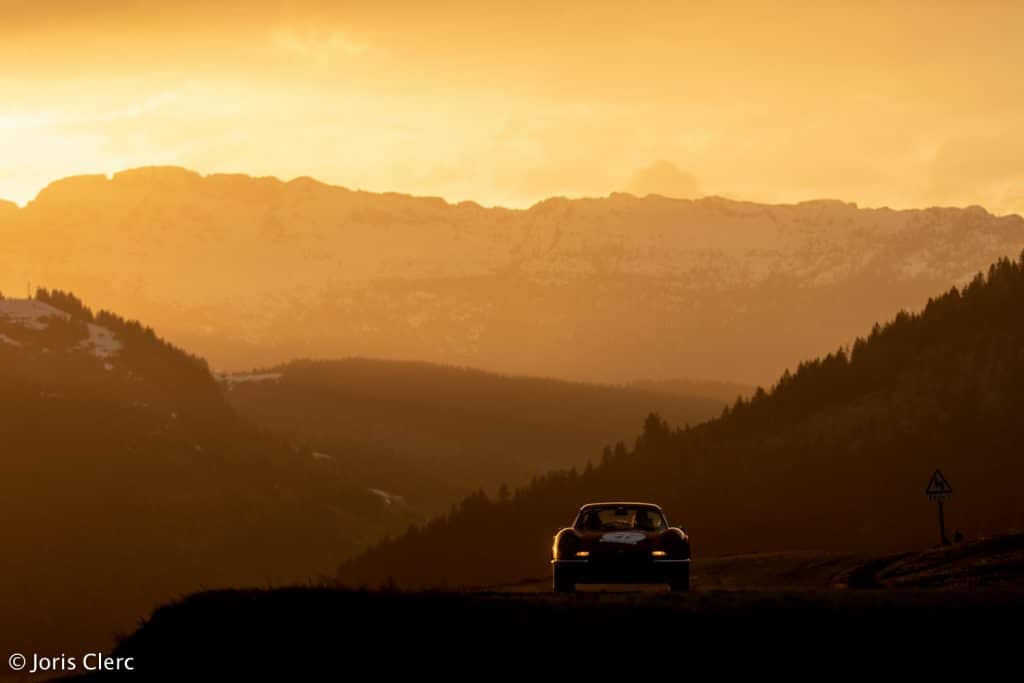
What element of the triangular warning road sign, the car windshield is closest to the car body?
the car windshield

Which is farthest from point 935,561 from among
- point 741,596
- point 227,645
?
point 227,645

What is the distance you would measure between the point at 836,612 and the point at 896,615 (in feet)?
3.06

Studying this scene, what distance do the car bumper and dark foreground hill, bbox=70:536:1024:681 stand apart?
5991mm

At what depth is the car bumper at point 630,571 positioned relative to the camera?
39750mm

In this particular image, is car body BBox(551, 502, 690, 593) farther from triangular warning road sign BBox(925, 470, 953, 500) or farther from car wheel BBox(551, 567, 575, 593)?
triangular warning road sign BBox(925, 470, 953, 500)

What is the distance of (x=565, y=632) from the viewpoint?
95.9ft

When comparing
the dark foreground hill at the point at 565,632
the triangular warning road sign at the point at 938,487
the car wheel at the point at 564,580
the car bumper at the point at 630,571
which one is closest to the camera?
the dark foreground hill at the point at 565,632

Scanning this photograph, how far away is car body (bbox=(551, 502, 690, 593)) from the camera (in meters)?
39.8

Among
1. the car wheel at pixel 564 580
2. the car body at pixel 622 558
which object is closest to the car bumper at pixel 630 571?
the car body at pixel 622 558

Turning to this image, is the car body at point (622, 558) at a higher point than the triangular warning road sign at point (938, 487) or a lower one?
lower

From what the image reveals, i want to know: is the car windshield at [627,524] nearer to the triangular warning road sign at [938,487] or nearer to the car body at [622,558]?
the car body at [622,558]

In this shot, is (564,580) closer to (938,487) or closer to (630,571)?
(630,571)

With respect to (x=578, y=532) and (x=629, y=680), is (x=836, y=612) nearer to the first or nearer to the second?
(x=629, y=680)

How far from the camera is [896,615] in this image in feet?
95.2
